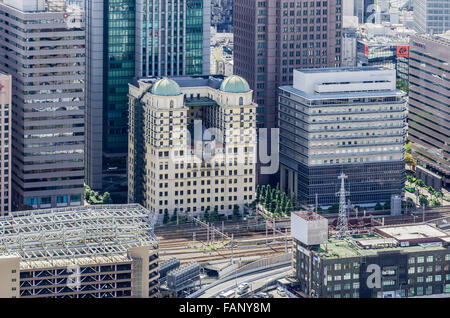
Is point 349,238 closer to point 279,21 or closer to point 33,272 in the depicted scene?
point 33,272

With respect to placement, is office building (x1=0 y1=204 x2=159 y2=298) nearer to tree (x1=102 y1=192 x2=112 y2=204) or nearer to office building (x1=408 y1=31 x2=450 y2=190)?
tree (x1=102 y1=192 x2=112 y2=204)

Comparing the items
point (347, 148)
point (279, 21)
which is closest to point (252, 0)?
point (279, 21)

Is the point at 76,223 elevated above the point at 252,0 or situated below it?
below

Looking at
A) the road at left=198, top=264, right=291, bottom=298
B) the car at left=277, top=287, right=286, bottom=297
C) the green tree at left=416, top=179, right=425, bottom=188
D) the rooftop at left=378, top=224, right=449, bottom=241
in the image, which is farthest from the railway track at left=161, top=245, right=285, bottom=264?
the green tree at left=416, top=179, right=425, bottom=188

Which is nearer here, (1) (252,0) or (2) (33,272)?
(2) (33,272)

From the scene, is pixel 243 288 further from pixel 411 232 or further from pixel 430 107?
pixel 430 107

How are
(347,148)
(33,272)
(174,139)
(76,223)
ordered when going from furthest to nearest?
(347,148), (174,139), (76,223), (33,272)

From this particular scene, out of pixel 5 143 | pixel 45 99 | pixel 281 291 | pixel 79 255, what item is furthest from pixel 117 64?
pixel 79 255
